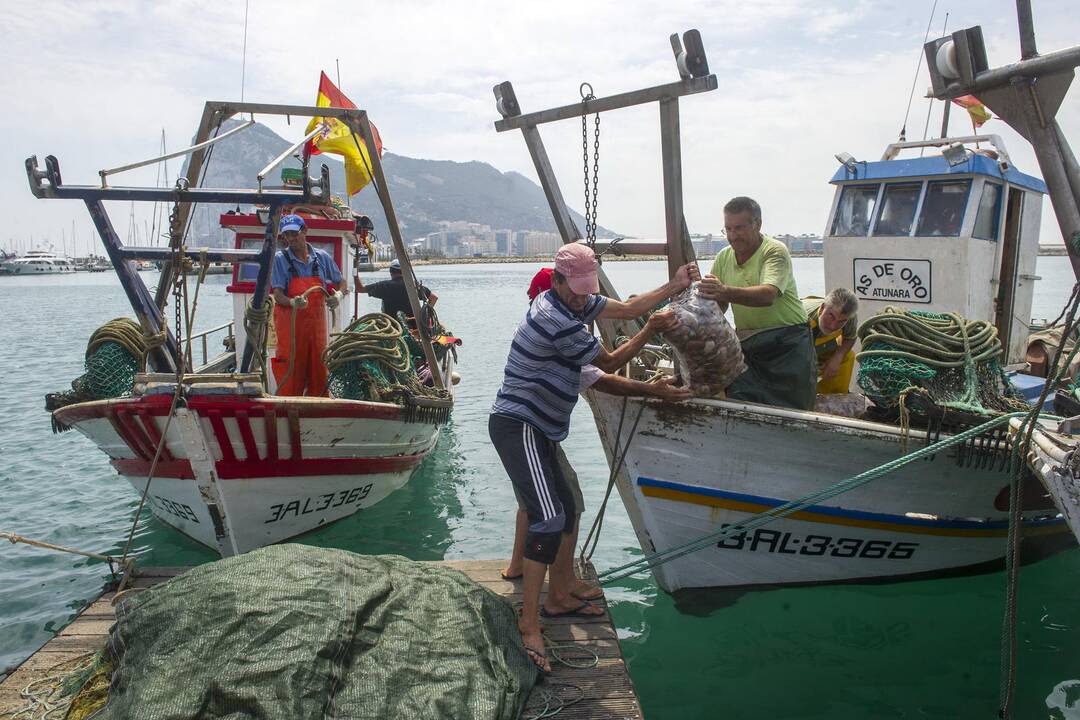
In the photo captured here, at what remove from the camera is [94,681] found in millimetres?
3600

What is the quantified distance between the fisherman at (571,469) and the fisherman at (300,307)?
3154 mm

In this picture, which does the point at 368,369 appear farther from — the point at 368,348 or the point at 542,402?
the point at 542,402

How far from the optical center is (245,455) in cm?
618

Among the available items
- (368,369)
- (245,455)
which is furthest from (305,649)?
(368,369)

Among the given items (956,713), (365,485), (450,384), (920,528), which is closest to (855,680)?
(956,713)

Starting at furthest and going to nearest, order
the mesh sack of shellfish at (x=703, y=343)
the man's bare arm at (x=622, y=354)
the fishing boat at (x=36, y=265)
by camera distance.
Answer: the fishing boat at (x=36, y=265)
the mesh sack of shellfish at (x=703, y=343)
the man's bare arm at (x=622, y=354)

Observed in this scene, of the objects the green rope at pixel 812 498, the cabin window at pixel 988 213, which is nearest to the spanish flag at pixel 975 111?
the cabin window at pixel 988 213

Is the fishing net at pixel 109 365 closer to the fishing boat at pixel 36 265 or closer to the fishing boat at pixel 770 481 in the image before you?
the fishing boat at pixel 770 481

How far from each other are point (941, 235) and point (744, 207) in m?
3.65

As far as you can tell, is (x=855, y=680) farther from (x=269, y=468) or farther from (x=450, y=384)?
(x=450, y=384)

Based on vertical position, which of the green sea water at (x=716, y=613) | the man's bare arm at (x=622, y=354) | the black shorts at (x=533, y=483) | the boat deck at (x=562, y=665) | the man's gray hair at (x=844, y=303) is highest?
the man's gray hair at (x=844, y=303)

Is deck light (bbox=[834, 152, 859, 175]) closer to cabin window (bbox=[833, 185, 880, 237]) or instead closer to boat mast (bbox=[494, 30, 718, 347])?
cabin window (bbox=[833, 185, 880, 237])

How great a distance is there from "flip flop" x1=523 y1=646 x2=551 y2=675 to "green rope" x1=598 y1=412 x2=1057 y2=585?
43.8 inches

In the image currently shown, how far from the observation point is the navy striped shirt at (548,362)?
3.87 meters
